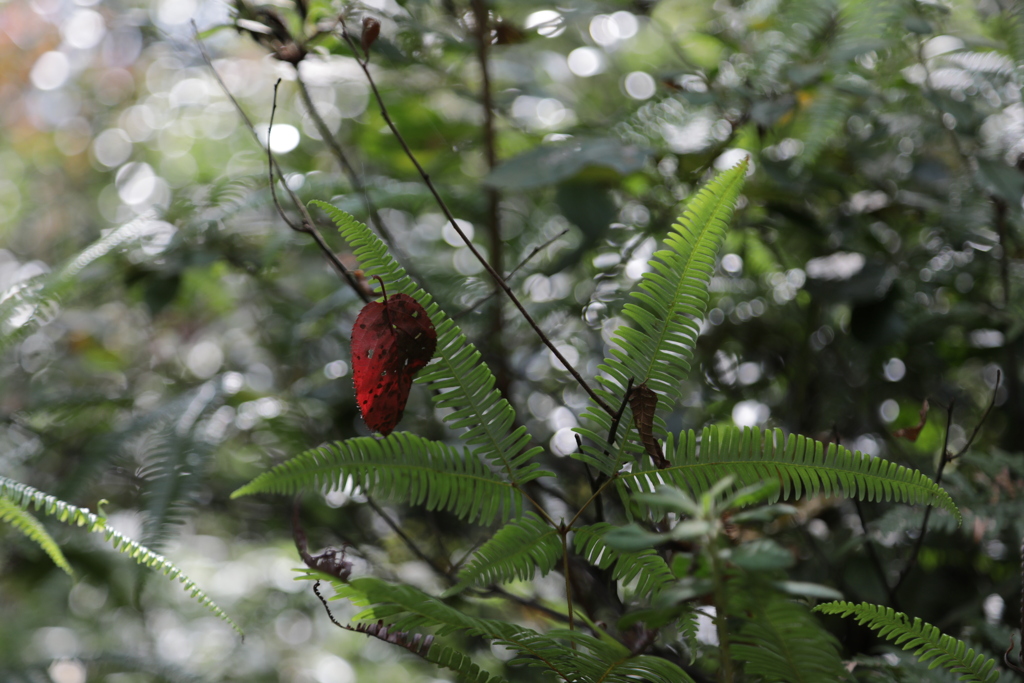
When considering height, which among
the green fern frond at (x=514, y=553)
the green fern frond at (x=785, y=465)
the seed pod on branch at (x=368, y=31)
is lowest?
the green fern frond at (x=514, y=553)

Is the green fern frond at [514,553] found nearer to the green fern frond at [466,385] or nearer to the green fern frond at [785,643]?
the green fern frond at [466,385]

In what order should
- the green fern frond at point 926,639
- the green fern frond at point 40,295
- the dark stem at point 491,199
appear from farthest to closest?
the dark stem at point 491,199 → the green fern frond at point 40,295 → the green fern frond at point 926,639

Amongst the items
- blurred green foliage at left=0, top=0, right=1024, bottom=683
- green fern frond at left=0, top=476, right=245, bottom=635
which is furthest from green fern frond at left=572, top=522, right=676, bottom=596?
green fern frond at left=0, top=476, right=245, bottom=635

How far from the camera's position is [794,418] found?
1.09m

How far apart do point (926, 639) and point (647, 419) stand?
270 millimetres

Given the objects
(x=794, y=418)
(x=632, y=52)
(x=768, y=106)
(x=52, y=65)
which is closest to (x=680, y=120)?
(x=768, y=106)

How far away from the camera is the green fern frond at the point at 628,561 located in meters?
0.49

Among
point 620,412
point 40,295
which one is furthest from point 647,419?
point 40,295

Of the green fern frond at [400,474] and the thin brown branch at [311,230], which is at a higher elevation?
the thin brown branch at [311,230]

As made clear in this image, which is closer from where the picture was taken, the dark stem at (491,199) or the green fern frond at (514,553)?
the green fern frond at (514,553)

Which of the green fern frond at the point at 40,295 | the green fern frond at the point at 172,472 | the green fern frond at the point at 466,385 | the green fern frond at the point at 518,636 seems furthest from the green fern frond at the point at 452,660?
the green fern frond at the point at 40,295

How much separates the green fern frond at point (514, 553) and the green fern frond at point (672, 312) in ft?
0.22

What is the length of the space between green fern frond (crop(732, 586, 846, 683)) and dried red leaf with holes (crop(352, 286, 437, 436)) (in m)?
0.28

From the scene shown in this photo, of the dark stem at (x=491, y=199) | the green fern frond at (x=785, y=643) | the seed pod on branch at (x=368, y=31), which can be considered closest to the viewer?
the green fern frond at (x=785, y=643)
